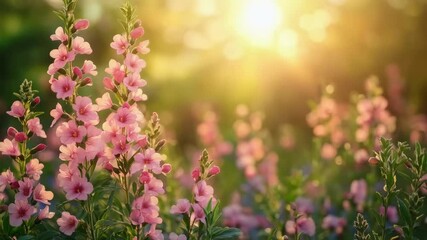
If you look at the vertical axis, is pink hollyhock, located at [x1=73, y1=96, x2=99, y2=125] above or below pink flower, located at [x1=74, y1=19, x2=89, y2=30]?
below

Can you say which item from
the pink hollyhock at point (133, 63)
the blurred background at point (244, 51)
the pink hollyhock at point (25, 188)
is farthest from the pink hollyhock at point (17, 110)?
the blurred background at point (244, 51)

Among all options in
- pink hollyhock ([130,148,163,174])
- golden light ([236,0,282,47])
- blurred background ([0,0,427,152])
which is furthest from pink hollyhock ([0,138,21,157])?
golden light ([236,0,282,47])

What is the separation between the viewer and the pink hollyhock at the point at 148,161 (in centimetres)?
294

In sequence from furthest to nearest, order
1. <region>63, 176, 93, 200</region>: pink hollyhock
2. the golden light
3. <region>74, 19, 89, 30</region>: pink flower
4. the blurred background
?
the blurred background
the golden light
<region>74, 19, 89, 30</region>: pink flower
<region>63, 176, 93, 200</region>: pink hollyhock

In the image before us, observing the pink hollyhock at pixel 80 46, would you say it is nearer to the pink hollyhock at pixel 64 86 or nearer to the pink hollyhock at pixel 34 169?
the pink hollyhock at pixel 64 86

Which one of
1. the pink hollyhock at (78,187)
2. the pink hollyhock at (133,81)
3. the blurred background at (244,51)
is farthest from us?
the blurred background at (244,51)

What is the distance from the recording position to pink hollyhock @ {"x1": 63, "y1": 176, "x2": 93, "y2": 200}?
2.88 meters

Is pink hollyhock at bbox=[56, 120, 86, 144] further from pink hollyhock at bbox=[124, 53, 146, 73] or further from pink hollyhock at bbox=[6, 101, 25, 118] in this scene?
pink hollyhock at bbox=[124, 53, 146, 73]

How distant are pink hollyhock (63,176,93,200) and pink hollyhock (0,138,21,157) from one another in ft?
1.12

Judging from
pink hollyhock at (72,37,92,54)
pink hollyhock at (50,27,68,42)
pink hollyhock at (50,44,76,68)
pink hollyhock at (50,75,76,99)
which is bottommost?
pink hollyhock at (50,75,76,99)

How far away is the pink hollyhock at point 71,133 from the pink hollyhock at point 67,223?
344 millimetres

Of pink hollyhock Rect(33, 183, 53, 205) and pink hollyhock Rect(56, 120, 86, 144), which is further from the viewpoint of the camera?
pink hollyhock Rect(33, 183, 53, 205)

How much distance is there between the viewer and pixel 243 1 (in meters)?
14.8

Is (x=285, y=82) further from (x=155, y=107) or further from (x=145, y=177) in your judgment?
(x=145, y=177)
